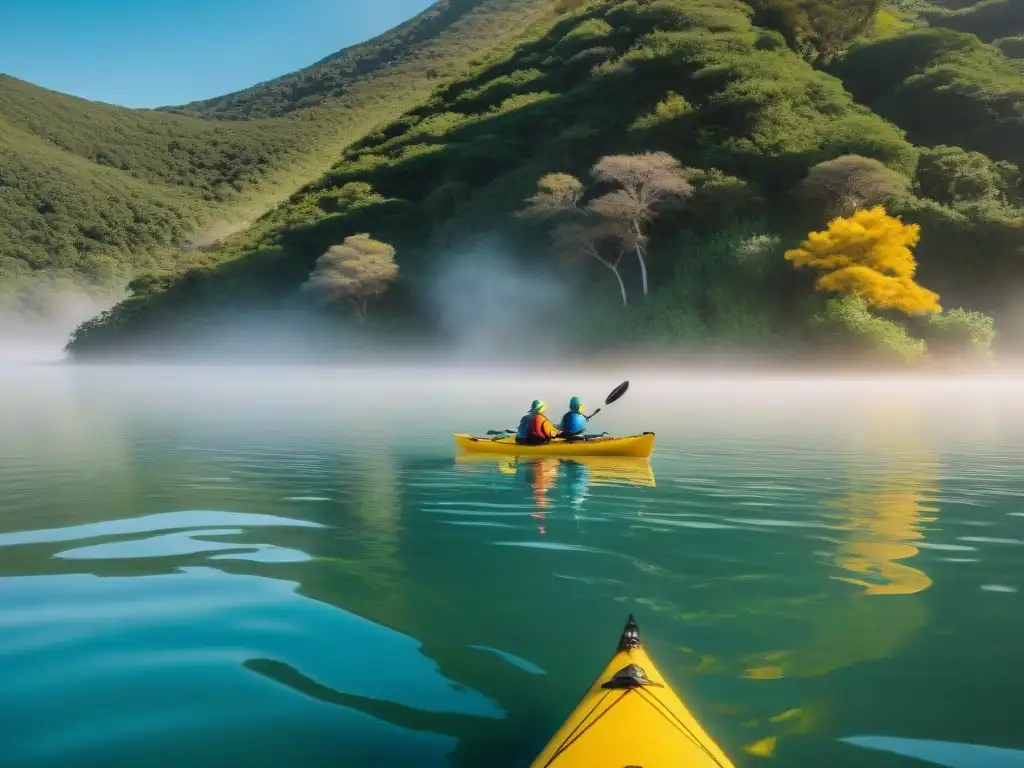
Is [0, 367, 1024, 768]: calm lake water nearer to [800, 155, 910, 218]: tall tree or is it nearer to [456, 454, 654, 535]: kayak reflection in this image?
[456, 454, 654, 535]: kayak reflection

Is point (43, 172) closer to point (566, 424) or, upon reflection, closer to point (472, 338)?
point (472, 338)

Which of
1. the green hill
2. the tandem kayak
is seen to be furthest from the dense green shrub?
the green hill

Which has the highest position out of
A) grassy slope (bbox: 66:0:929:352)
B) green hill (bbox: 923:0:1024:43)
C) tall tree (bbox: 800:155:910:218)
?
green hill (bbox: 923:0:1024:43)

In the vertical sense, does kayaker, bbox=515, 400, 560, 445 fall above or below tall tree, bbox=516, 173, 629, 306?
below

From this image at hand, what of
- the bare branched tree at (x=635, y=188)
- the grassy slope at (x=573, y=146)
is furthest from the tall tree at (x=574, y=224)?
the grassy slope at (x=573, y=146)

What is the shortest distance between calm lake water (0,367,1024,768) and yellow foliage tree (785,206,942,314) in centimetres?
2422

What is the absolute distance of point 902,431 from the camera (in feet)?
63.7

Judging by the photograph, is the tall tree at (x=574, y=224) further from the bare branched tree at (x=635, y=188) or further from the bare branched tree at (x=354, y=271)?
the bare branched tree at (x=354, y=271)

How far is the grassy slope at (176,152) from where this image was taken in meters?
105

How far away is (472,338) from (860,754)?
48622 mm

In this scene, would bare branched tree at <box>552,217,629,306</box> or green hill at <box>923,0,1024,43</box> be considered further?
green hill at <box>923,0,1024,43</box>

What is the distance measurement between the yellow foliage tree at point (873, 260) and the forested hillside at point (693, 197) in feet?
0.35

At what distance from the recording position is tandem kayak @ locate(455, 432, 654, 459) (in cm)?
1435

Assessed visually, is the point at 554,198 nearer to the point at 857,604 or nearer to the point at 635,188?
the point at 635,188
